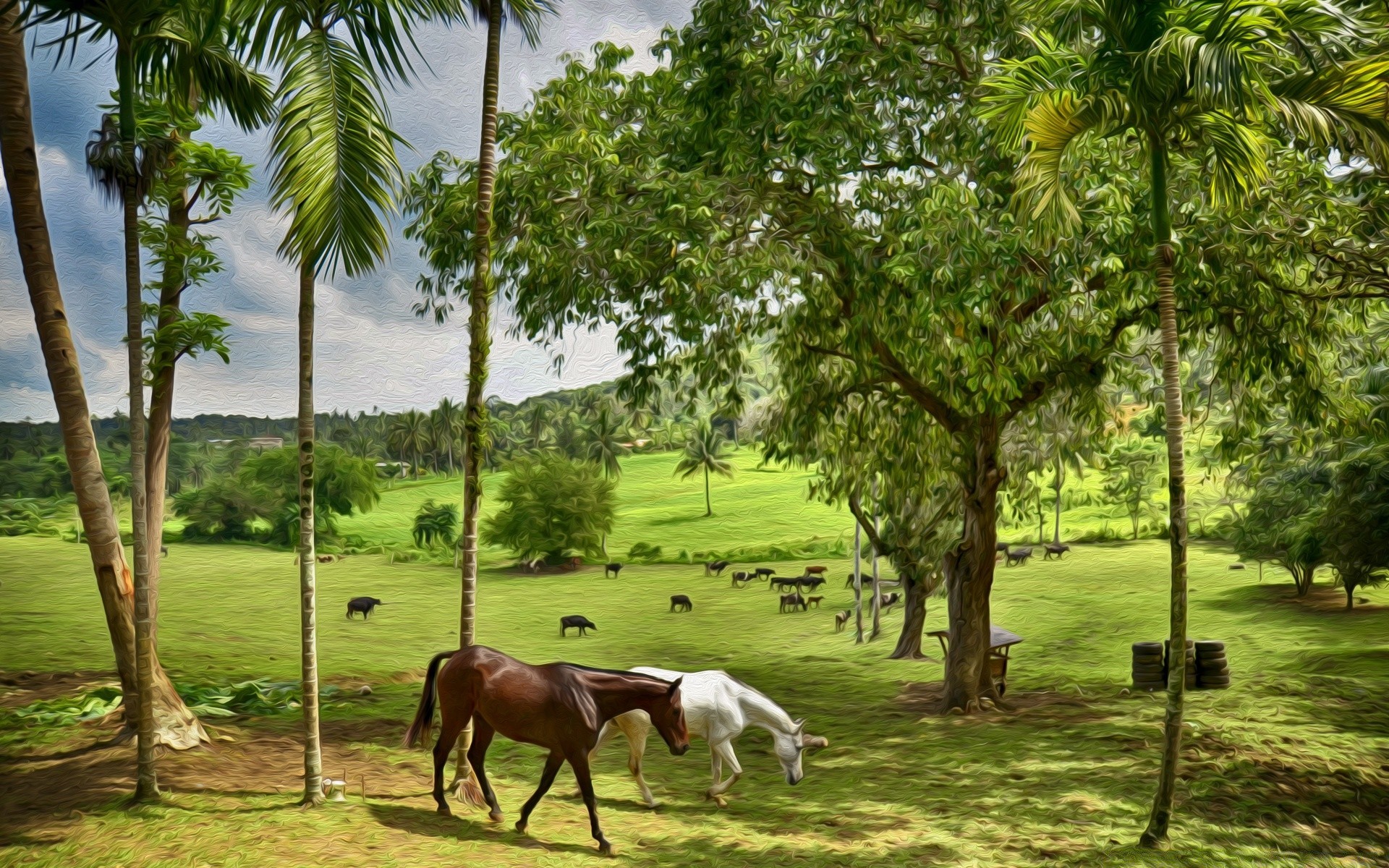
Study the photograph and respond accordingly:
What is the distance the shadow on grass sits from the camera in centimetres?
694

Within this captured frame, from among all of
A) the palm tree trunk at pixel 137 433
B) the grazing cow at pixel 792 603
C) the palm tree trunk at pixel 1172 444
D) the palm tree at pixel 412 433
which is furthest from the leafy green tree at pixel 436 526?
the palm tree trunk at pixel 1172 444

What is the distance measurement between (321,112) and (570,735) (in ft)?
14.7

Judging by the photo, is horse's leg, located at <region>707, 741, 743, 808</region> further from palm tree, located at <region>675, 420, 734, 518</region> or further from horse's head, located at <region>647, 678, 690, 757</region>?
palm tree, located at <region>675, 420, 734, 518</region>

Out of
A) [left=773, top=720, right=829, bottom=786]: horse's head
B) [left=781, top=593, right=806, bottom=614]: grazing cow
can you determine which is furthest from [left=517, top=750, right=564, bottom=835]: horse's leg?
[left=781, top=593, right=806, bottom=614]: grazing cow

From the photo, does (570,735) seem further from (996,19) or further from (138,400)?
(996,19)

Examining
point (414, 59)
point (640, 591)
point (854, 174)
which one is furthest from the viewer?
point (640, 591)

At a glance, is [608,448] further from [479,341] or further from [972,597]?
[479,341]

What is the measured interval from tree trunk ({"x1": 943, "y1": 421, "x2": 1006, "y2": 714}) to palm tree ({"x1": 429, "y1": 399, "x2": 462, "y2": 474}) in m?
8.38

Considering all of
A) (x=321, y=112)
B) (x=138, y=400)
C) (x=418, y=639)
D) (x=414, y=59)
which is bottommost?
(x=418, y=639)

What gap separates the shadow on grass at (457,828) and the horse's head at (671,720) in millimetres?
883

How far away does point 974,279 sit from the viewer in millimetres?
8547

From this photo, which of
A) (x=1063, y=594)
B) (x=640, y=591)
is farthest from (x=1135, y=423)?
(x=640, y=591)

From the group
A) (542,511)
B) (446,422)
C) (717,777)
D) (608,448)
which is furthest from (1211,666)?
(608,448)

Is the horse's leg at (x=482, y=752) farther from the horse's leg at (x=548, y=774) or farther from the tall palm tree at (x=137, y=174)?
the tall palm tree at (x=137, y=174)
